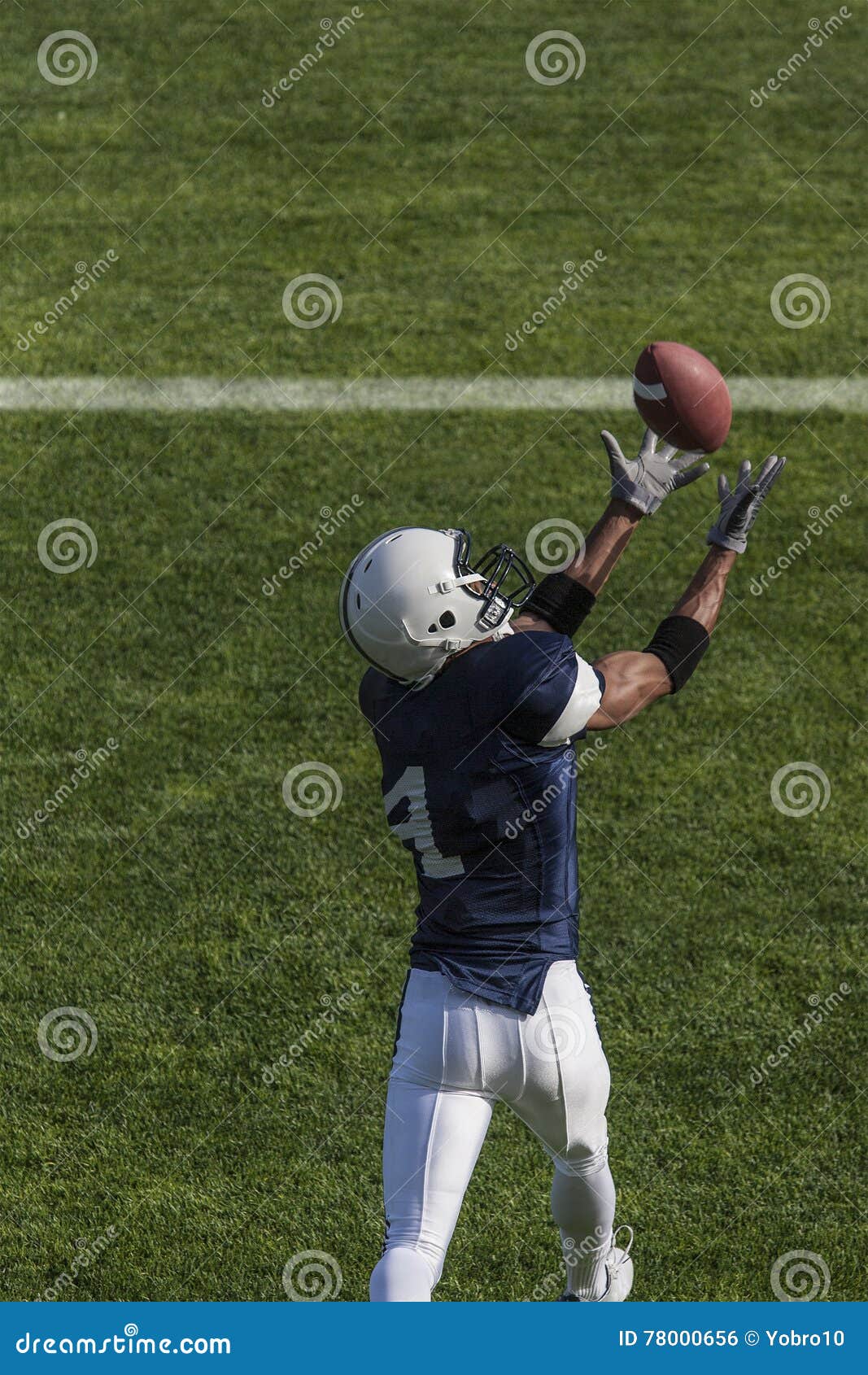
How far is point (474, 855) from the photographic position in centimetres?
402

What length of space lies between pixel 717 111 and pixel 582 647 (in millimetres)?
8278

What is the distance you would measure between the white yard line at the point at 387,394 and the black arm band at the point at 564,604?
6.12 m

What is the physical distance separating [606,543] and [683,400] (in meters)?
0.89

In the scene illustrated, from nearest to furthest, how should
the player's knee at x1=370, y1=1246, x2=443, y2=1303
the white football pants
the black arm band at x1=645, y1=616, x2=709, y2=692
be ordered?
the player's knee at x1=370, y1=1246, x2=443, y2=1303 → the white football pants → the black arm band at x1=645, y1=616, x2=709, y2=692

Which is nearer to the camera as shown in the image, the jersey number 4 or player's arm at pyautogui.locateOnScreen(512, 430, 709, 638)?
the jersey number 4

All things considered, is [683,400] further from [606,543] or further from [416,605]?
[416,605]

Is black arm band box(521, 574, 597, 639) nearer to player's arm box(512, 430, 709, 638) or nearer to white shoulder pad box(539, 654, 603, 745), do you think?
player's arm box(512, 430, 709, 638)

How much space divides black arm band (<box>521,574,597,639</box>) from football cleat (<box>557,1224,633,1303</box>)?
2015 millimetres

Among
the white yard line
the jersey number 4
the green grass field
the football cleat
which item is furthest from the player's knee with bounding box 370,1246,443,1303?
the white yard line

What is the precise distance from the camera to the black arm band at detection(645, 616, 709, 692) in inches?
170

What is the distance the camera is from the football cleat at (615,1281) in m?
4.66

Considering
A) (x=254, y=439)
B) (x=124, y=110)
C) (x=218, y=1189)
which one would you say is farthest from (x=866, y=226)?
(x=218, y=1189)

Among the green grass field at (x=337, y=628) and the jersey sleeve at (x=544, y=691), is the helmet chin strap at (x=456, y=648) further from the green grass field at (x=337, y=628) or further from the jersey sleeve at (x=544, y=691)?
the green grass field at (x=337, y=628)

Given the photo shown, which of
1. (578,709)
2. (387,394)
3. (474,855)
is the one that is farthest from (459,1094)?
(387,394)
